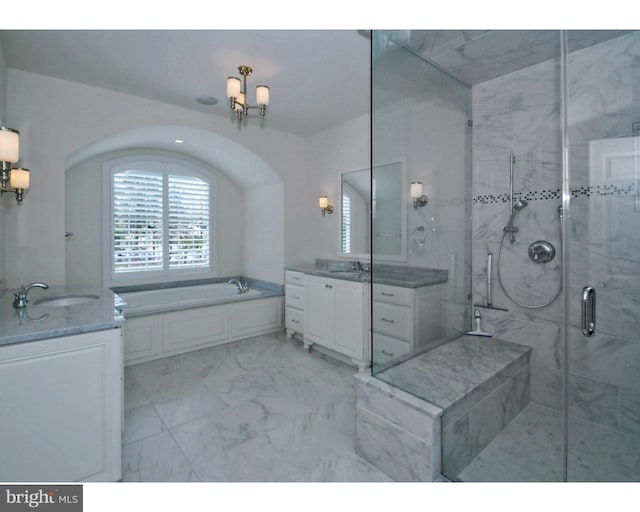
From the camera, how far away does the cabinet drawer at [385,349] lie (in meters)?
1.96

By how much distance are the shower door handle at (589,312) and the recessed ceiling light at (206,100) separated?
3389 millimetres

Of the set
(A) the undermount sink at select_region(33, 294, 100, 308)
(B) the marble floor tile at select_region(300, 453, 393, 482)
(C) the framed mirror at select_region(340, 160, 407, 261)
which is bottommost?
(B) the marble floor tile at select_region(300, 453, 393, 482)

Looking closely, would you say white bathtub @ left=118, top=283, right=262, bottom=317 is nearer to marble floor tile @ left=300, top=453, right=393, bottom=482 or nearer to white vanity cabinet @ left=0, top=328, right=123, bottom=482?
white vanity cabinet @ left=0, top=328, right=123, bottom=482

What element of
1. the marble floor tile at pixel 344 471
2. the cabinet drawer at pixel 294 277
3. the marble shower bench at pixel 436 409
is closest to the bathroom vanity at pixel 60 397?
the marble floor tile at pixel 344 471

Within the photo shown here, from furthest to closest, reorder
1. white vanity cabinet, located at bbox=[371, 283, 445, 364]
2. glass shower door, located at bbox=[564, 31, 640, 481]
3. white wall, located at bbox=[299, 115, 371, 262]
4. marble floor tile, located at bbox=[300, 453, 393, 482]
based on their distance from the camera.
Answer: white wall, located at bbox=[299, 115, 371, 262] → white vanity cabinet, located at bbox=[371, 283, 445, 364] → glass shower door, located at bbox=[564, 31, 640, 481] → marble floor tile, located at bbox=[300, 453, 393, 482]

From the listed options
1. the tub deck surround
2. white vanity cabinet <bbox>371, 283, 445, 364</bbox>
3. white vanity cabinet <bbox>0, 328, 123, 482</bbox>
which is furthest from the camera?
the tub deck surround

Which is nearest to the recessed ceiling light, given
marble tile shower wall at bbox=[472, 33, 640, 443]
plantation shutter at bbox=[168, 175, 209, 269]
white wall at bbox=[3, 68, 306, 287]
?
white wall at bbox=[3, 68, 306, 287]

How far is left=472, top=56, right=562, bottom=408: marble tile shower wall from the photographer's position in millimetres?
2254

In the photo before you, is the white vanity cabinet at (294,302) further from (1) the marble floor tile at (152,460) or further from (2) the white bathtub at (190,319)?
(1) the marble floor tile at (152,460)

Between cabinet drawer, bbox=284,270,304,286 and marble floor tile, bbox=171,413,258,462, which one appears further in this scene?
cabinet drawer, bbox=284,270,304,286

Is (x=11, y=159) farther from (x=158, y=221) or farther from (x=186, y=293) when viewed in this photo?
(x=186, y=293)

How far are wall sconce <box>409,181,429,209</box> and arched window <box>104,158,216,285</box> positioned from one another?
11.2 ft
